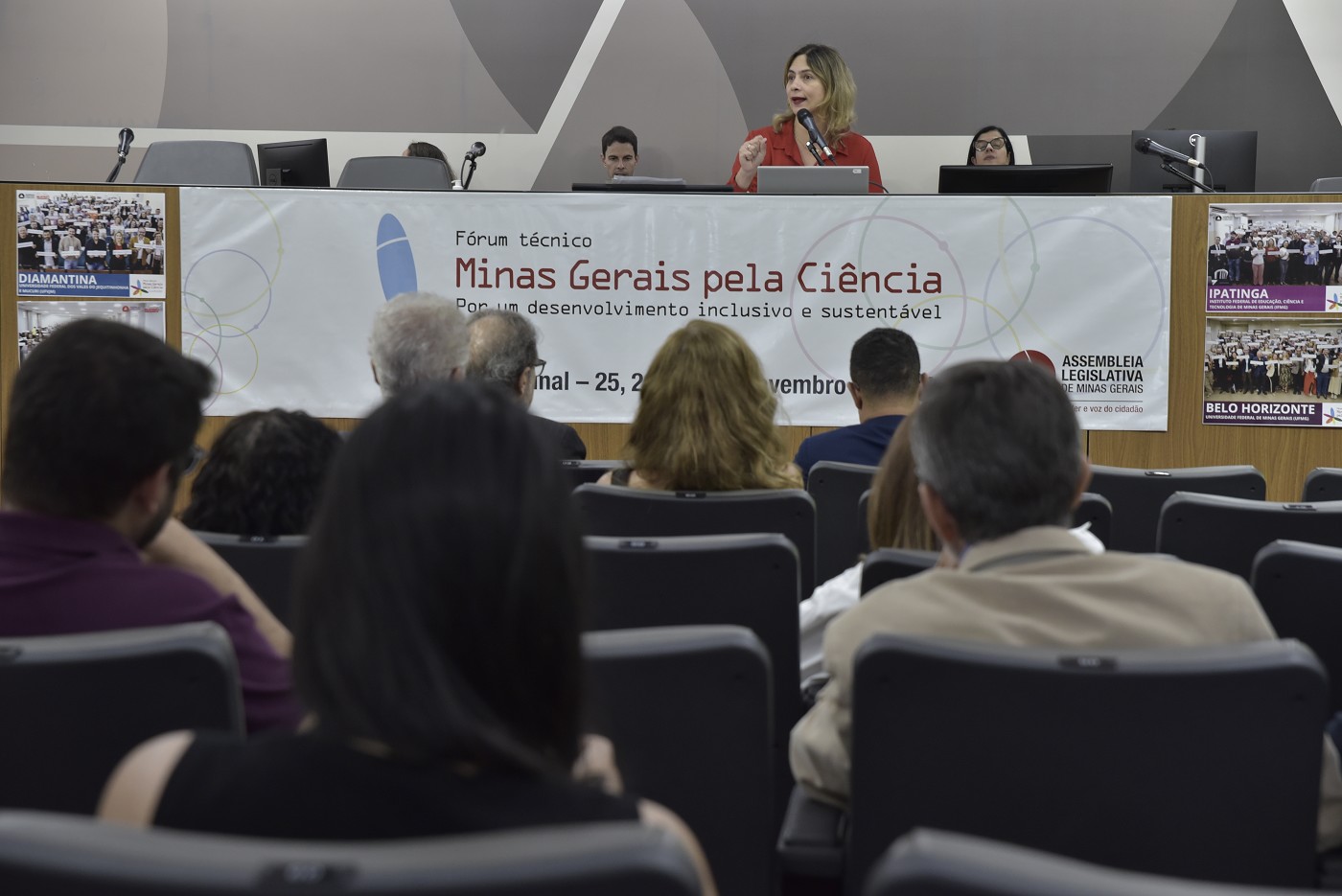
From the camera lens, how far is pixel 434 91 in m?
7.84

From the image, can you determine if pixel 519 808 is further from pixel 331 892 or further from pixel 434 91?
pixel 434 91

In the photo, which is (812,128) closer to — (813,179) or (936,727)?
(813,179)

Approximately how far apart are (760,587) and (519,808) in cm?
106

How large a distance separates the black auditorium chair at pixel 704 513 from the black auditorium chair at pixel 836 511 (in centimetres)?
56

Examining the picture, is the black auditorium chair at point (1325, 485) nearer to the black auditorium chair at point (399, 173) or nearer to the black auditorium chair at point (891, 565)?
the black auditorium chair at point (891, 565)

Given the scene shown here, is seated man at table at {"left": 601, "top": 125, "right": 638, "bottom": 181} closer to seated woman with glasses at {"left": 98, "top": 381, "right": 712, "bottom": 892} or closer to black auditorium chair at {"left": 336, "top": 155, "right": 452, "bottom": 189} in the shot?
black auditorium chair at {"left": 336, "top": 155, "right": 452, "bottom": 189}

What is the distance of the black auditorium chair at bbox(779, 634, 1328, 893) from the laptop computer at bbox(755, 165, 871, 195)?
379cm

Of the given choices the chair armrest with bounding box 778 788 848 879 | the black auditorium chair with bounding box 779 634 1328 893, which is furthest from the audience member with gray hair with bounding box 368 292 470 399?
the black auditorium chair with bounding box 779 634 1328 893

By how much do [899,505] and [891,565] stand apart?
33 cm

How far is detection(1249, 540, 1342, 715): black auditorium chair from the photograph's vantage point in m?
1.73

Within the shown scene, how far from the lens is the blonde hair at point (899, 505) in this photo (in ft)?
6.42

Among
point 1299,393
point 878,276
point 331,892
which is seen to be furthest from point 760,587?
point 1299,393

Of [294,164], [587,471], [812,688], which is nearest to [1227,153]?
[294,164]

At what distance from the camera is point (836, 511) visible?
292cm
